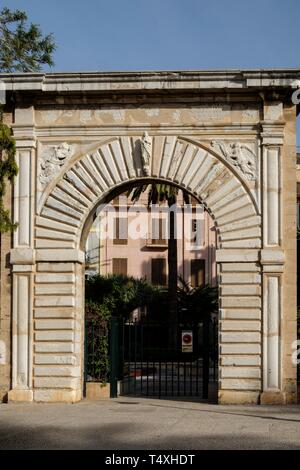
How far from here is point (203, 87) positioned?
802 inches

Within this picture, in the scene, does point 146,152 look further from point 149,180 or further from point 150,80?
point 150,80

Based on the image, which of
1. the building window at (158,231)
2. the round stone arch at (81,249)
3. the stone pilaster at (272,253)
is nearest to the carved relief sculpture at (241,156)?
the round stone arch at (81,249)

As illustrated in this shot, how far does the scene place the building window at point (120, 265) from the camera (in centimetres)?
5728

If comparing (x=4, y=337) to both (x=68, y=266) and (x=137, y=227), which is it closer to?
(x=68, y=266)

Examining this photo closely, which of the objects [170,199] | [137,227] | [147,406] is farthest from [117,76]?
[137,227]

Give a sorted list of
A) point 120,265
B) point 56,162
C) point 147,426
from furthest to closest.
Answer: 1. point 120,265
2. point 56,162
3. point 147,426

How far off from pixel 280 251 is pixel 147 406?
14.1 ft

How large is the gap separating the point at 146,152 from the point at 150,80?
1.55m

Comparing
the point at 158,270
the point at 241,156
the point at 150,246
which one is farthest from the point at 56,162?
the point at 158,270

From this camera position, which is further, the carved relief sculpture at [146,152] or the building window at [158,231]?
the building window at [158,231]

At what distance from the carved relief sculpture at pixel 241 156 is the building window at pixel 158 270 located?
1450 inches

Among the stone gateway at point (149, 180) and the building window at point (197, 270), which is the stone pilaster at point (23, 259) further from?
the building window at point (197, 270)

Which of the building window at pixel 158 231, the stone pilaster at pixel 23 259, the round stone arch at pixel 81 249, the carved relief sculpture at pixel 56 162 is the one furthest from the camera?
the building window at pixel 158 231

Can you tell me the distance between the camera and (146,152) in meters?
20.6
